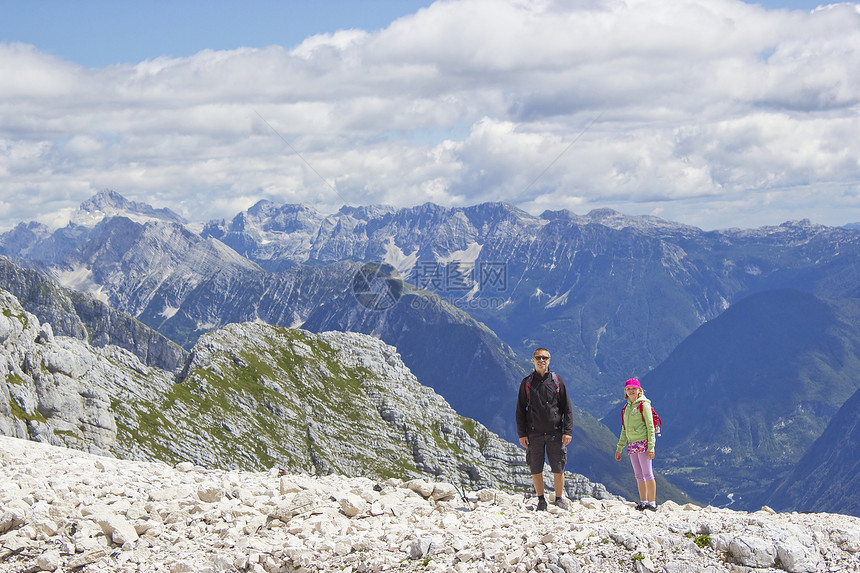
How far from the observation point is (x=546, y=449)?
2664cm

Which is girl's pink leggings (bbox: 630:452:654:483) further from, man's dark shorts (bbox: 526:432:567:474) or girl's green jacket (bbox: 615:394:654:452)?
man's dark shorts (bbox: 526:432:567:474)

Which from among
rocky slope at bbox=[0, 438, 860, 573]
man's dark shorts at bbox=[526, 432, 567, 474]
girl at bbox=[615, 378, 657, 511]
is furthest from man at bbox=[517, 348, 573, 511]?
girl at bbox=[615, 378, 657, 511]

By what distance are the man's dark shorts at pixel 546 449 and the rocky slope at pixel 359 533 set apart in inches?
62.2

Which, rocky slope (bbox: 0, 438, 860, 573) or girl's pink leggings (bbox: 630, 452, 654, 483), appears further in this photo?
girl's pink leggings (bbox: 630, 452, 654, 483)

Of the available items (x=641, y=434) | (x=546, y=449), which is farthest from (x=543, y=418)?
(x=641, y=434)

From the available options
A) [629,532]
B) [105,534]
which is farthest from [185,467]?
[629,532]

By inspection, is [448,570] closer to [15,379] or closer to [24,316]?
[15,379]

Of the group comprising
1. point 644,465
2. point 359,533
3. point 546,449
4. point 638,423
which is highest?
point 638,423

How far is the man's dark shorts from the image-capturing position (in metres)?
26.0

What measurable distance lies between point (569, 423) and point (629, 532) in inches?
230

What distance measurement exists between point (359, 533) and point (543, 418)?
7858 millimetres

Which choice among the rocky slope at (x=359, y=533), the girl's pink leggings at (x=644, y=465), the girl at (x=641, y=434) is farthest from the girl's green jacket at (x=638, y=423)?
the rocky slope at (x=359, y=533)

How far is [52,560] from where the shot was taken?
67.4 ft

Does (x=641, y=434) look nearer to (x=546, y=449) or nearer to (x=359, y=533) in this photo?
(x=546, y=449)
